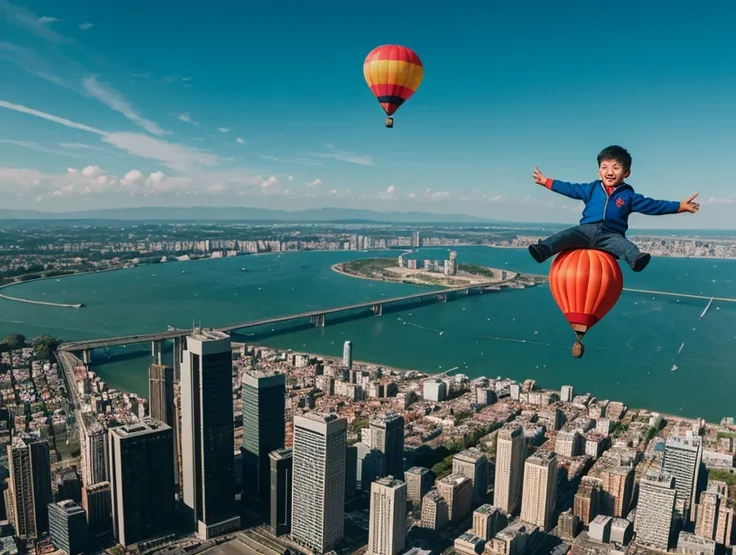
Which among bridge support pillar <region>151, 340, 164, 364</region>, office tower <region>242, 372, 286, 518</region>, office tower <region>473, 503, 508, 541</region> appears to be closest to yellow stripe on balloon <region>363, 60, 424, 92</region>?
office tower <region>242, 372, 286, 518</region>

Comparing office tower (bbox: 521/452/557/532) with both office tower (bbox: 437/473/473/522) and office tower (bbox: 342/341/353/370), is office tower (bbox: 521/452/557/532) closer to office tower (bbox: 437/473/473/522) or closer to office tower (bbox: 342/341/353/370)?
office tower (bbox: 437/473/473/522)

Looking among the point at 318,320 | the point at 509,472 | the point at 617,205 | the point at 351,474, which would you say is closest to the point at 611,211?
the point at 617,205

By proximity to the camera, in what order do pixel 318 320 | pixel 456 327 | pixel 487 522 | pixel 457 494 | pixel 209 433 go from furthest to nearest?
1. pixel 318 320
2. pixel 456 327
3. pixel 457 494
4. pixel 209 433
5. pixel 487 522

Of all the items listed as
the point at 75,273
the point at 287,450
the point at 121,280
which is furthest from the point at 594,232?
the point at 75,273

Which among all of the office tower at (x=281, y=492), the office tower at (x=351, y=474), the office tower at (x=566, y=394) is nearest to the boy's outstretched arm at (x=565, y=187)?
the office tower at (x=281, y=492)

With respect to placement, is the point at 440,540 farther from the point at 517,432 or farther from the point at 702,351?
the point at 702,351

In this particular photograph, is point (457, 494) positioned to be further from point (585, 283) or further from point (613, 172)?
point (613, 172)
